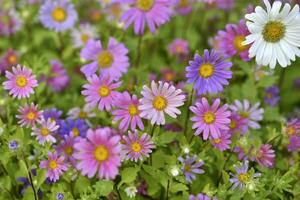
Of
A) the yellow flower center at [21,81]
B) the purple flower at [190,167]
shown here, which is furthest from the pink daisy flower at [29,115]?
the purple flower at [190,167]

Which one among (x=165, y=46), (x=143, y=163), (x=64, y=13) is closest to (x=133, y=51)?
(x=165, y=46)

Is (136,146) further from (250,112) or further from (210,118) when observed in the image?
(250,112)

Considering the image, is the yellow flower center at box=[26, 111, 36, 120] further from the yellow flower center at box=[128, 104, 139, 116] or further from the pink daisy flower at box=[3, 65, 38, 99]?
the yellow flower center at box=[128, 104, 139, 116]

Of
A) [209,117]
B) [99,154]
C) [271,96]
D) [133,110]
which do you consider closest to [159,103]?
[133,110]

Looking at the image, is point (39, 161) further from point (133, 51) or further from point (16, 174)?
point (133, 51)

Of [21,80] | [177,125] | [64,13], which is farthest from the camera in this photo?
[64,13]
